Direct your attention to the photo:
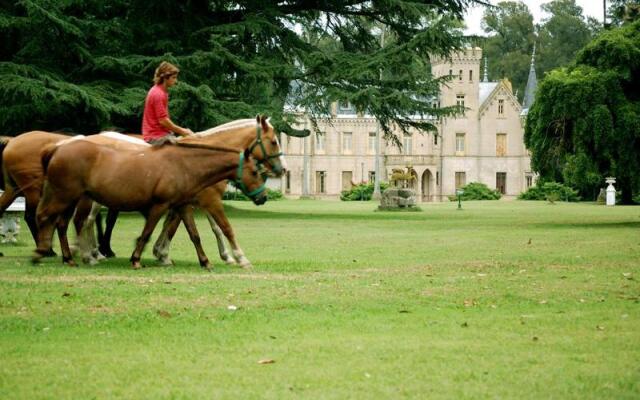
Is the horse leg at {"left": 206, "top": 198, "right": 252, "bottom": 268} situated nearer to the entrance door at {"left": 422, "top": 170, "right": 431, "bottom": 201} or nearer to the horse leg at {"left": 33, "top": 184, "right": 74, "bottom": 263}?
the horse leg at {"left": 33, "top": 184, "right": 74, "bottom": 263}

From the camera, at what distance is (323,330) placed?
7.25m

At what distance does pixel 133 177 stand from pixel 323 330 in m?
4.62

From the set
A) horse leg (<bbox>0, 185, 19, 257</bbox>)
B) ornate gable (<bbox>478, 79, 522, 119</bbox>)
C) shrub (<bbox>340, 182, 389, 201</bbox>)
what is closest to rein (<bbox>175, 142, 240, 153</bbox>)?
horse leg (<bbox>0, 185, 19, 257</bbox>)

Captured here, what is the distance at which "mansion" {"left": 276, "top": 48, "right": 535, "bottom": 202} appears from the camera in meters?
82.6

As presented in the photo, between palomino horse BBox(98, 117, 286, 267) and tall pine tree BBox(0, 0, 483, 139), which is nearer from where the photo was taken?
palomino horse BBox(98, 117, 286, 267)

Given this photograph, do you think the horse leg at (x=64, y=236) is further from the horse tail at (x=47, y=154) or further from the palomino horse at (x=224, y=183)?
the palomino horse at (x=224, y=183)

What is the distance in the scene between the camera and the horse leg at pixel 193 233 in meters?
11.5

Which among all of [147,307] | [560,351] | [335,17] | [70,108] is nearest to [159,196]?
[147,307]

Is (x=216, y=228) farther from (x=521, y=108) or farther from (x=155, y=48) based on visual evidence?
(x=521, y=108)

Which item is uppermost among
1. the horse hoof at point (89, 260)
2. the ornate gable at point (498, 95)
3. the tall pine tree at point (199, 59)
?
the ornate gable at point (498, 95)

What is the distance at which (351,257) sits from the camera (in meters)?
14.4

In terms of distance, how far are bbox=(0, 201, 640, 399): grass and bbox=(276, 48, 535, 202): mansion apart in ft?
229

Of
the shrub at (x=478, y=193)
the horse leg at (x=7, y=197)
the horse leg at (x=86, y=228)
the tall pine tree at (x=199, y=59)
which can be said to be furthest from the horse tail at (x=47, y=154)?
the shrub at (x=478, y=193)

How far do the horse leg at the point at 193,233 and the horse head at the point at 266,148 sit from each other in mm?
987
